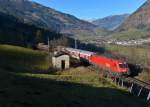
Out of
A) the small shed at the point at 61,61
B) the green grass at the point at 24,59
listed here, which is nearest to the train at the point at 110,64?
the small shed at the point at 61,61

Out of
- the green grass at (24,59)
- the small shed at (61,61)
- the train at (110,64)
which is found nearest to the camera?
the train at (110,64)

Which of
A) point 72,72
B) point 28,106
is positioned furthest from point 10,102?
point 72,72


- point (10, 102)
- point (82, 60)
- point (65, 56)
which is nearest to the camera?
point (10, 102)

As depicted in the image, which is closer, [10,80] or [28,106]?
[28,106]

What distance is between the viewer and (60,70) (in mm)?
91875

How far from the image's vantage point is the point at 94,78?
230 ft

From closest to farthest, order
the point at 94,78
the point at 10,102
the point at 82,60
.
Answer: the point at 10,102
the point at 94,78
the point at 82,60

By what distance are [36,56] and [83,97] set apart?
70783 millimetres

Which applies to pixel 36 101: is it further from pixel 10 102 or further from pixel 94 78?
pixel 94 78

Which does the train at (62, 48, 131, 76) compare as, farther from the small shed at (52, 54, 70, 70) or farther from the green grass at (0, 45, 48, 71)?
the green grass at (0, 45, 48, 71)

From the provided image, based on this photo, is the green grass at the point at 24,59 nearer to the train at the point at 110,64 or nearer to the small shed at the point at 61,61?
the small shed at the point at 61,61

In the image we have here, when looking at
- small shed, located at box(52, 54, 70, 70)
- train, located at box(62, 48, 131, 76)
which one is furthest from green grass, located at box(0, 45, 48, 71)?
train, located at box(62, 48, 131, 76)

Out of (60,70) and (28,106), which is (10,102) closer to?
(28,106)

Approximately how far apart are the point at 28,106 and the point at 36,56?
8271 cm
